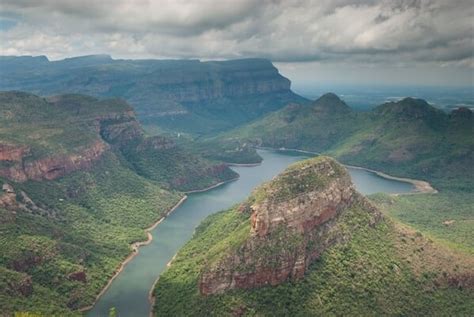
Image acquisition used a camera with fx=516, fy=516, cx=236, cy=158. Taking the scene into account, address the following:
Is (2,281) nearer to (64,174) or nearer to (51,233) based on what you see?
(51,233)

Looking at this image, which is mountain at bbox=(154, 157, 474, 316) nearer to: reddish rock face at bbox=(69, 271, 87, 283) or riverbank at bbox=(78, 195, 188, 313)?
riverbank at bbox=(78, 195, 188, 313)

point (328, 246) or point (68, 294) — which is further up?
point (328, 246)

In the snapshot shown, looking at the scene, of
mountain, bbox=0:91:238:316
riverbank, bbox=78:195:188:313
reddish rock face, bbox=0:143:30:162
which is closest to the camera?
mountain, bbox=0:91:238:316

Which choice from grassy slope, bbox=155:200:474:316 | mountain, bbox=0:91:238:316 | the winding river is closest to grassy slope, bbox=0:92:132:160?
mountain, bbox=0:91:238:316

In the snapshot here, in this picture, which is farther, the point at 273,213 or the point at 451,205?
the point at 451,205

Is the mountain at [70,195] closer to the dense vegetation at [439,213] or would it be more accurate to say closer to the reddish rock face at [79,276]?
the reddish rock face at [79,276]

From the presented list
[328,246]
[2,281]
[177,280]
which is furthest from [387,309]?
[2,281]
